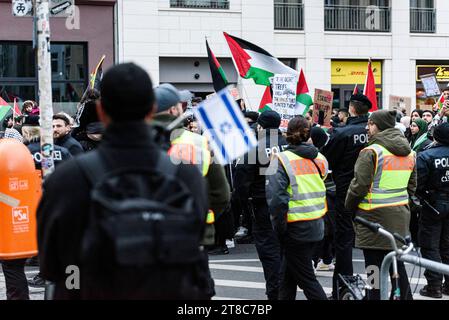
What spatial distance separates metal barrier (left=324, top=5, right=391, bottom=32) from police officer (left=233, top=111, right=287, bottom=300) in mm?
18804

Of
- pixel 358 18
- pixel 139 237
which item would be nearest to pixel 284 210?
pixel 139 237

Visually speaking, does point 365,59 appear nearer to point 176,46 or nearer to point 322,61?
point 322,61

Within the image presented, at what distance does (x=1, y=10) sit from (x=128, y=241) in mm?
20074

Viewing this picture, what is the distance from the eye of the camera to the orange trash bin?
671cm

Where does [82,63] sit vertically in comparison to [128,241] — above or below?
above

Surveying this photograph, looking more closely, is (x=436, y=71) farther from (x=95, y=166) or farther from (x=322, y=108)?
(x=95, y=166)

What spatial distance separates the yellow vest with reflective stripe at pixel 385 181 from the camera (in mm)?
7062

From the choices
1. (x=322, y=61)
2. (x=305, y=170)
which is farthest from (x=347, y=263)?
(x=322, y=61)

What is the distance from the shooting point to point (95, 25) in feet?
74.4

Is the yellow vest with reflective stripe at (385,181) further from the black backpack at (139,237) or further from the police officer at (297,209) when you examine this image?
the black backpack at (139,237)

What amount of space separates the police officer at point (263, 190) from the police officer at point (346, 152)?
2.30ft

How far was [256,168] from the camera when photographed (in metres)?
8.13
